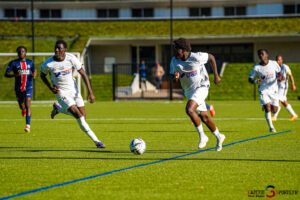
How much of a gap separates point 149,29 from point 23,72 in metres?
37.2

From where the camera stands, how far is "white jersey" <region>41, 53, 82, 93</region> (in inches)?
388

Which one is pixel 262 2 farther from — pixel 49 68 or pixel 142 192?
pixel 142 192

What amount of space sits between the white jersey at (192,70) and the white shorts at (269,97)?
404cm

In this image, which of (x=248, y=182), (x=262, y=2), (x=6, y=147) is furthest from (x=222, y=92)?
(x=248, y=182)

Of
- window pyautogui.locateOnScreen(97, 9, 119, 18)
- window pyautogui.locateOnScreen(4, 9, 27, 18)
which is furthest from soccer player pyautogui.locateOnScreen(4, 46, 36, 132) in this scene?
A: window pyautogui.locateOnScreen(4, 9, 27, 18)

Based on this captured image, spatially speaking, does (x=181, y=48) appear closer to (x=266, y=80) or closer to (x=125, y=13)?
(x=266, y=80)

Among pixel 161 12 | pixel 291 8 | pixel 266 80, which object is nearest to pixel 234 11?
pixel 291 8

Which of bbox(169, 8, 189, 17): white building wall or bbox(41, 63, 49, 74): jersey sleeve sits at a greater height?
bbox(169, 8, 189, 17): white building wall

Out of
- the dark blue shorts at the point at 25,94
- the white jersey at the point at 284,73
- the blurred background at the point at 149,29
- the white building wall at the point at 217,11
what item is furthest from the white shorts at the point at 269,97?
the white building wall at the point at 217,11

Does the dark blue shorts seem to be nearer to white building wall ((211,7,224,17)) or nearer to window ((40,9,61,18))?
white building wall ((211,7,224,17))

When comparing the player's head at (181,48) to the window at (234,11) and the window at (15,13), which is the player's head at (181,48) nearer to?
the window at (234,11)

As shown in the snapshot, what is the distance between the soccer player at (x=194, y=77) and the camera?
9.16 m

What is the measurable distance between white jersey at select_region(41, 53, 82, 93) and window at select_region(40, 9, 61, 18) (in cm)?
4844

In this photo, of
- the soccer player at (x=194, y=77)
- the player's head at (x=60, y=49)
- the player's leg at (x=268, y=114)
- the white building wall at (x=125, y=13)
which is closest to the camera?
the soccer player at (x=194, y=77)
